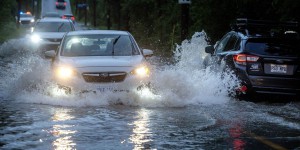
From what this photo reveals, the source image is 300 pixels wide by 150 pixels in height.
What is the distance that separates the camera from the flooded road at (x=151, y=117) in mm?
9383

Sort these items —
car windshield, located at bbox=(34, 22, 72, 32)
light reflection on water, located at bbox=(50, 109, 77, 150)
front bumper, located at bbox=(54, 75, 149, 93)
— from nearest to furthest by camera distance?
light reflection on water, located at bbox=(50, 109, 77, 150) < front bumper, located at bbox=(54, 75, 149, 93) < car windshield, located at bbox=(34, 22, 72, 32)

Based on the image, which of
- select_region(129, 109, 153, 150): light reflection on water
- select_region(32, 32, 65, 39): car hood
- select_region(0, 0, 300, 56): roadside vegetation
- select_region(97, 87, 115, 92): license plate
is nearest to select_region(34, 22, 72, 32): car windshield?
select_region(32, 32, 65, 39): car hood

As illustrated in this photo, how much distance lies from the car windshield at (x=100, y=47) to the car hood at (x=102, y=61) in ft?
1.53

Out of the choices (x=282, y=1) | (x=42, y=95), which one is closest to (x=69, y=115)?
(x=42, y=95)

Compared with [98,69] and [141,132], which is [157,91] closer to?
[98,69]

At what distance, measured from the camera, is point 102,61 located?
538 inches

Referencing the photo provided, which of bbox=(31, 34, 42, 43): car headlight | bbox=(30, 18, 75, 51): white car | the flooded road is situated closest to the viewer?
the flooded road

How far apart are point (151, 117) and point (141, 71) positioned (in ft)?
6.43

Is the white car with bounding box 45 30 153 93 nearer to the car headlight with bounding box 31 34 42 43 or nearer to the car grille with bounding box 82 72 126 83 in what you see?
the car grille with bounding box 82 72 126 83

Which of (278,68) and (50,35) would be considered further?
(50,35)

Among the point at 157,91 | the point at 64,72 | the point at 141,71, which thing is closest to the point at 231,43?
the point at 157,91

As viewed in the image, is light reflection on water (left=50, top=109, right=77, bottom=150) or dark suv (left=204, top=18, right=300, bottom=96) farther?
dark suv (left=204, top=18, right=300, bottom=96)

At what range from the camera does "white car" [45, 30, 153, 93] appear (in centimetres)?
1320

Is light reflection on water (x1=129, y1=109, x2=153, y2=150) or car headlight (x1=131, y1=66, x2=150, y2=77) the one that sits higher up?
car headlight (x1=131, y1=66, x2=150, y2=77)
